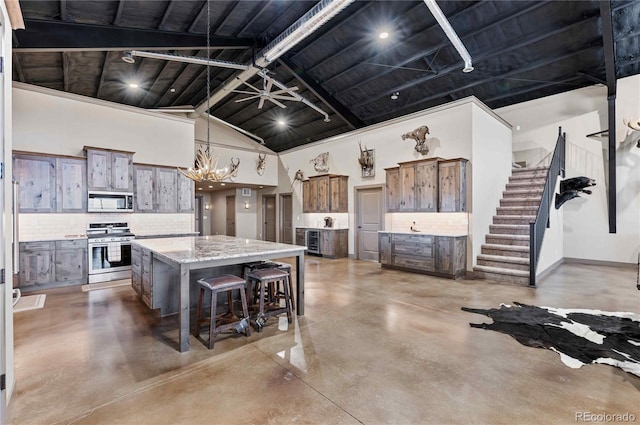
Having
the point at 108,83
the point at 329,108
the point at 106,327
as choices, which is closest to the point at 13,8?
the point at 106,327

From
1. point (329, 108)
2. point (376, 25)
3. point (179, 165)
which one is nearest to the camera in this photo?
point (376, 25)

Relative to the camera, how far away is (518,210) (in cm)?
664

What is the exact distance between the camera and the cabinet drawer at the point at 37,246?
504cm

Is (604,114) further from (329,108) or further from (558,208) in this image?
(329,108)

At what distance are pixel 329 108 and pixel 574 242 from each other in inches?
295

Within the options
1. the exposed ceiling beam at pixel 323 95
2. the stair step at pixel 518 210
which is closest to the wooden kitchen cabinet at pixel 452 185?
the stair step at pixel 518 210

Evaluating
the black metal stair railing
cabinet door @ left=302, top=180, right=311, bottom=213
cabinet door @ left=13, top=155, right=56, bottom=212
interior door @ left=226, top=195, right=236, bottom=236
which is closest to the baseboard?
the black metal stair railing

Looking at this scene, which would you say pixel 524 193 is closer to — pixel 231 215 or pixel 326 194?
pixel 326 194

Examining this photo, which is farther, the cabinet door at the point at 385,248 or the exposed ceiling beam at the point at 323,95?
the exposed ceiling beam at the point at 323,95

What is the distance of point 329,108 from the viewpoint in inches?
351

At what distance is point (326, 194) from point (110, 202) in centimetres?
540

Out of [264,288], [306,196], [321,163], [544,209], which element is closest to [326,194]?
[306,196]

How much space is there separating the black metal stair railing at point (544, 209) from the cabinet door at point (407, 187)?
7.41ft

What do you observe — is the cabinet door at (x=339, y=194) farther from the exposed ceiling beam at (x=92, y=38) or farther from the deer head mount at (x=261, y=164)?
the exposed ceiling beam at (x=92, y=38)
